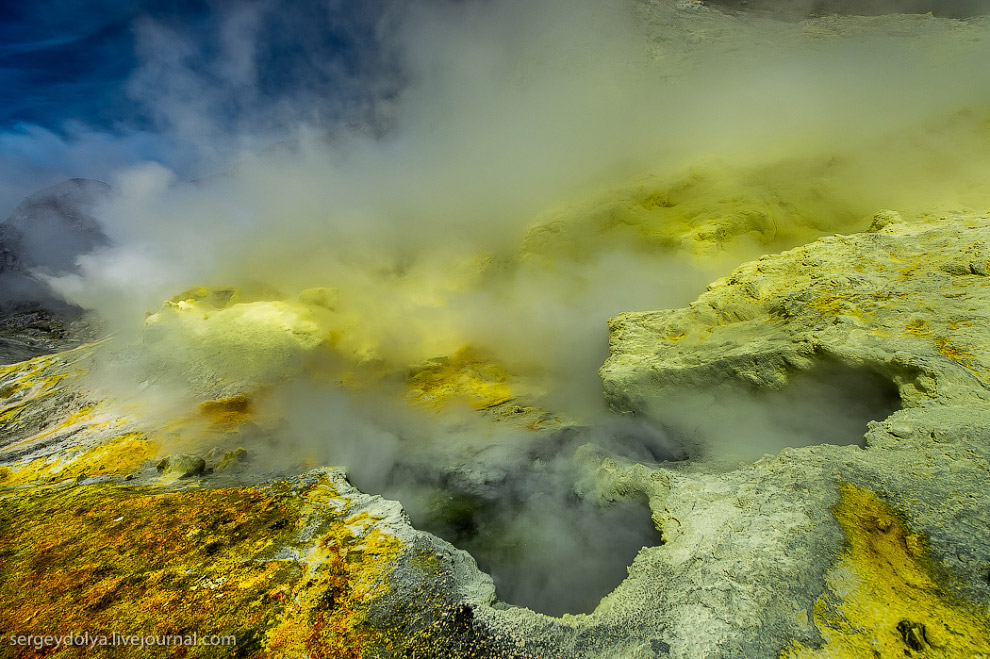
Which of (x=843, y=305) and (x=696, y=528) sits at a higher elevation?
(x=843, y=305)

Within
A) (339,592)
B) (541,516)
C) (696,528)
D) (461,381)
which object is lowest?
(461,381)

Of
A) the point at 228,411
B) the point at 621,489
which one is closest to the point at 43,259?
the point at 228,411

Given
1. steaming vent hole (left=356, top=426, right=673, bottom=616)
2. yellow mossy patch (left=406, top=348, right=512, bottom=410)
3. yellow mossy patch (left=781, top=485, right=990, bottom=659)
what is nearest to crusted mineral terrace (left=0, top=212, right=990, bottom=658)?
yellow mossy patch (left=781, top=485, right=990, bottom=659)

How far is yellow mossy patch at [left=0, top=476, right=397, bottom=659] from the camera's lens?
2.06 m

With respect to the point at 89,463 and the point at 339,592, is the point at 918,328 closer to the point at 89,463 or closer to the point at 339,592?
the point at 339,592

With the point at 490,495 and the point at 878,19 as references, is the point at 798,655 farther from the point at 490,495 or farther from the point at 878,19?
the point at 878,19

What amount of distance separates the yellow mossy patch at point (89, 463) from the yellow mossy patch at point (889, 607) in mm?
5951

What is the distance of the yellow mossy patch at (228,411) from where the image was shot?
18.1 feet

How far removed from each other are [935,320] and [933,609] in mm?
2508

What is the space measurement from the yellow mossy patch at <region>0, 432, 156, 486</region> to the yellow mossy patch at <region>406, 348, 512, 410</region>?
3.32m

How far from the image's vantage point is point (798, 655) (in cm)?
160

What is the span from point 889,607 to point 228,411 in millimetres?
6991

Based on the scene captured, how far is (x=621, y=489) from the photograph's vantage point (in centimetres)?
321

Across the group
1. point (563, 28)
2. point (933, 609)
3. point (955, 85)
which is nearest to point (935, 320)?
point (933, 609)
